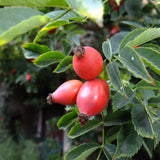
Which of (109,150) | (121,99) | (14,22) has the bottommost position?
(109,150)

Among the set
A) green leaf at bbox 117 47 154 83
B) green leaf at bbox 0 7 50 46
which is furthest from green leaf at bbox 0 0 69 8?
green leaf at bbox 117 47 154 83

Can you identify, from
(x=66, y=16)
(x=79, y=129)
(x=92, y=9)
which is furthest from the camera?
(x=79, y=129)

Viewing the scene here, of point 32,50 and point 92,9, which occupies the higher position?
point 92,9

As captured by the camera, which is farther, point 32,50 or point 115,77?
point 32,50

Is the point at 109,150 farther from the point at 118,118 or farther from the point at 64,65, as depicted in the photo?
the point at 64,65

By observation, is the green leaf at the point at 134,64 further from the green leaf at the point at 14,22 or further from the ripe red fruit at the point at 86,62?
the green leaf at the point at 14,22

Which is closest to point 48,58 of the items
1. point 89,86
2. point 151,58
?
point 89,86

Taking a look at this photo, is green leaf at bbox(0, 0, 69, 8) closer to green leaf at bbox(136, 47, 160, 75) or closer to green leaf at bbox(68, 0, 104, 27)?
green leaf at bbox(68, 0, 104, 27)
